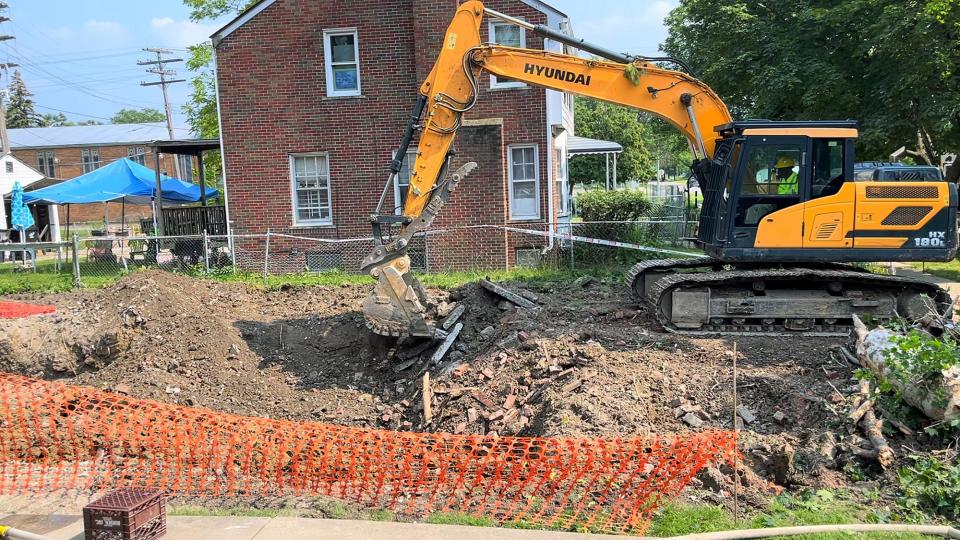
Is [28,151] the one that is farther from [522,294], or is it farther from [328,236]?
[522,294]

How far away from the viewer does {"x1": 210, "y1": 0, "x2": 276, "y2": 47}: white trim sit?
59.1ft

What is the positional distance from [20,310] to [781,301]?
496 inches

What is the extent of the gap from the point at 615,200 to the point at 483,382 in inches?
472

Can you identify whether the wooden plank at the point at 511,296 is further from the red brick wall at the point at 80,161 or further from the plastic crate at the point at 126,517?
the red brick wall at the point at 80,161

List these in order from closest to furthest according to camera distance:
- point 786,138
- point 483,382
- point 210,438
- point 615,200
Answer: point 210,438, point 483,382, point 786,138, point 615,200

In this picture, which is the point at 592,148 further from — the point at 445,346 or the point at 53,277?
the point at 445,346

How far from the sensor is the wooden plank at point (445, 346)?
32.1 ft

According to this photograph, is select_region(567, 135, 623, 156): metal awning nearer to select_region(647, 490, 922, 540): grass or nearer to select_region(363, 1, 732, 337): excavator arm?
select_region(363, 1, 732, 337): excavator arm

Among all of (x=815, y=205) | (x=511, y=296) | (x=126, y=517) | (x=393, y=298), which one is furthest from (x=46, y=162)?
(x=126, y=517)

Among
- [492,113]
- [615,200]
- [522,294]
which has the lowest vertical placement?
[522,294]

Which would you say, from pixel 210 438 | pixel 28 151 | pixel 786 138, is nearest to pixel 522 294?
pixel 786 138

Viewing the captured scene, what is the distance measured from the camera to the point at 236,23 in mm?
18234

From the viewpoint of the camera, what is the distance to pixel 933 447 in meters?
6.33

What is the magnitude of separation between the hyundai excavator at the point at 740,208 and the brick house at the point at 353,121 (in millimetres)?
7125
